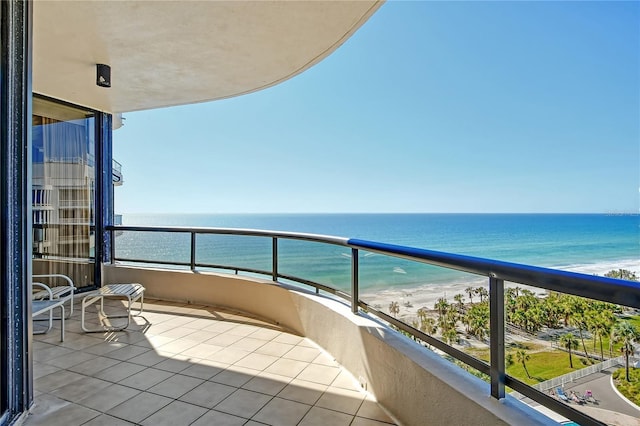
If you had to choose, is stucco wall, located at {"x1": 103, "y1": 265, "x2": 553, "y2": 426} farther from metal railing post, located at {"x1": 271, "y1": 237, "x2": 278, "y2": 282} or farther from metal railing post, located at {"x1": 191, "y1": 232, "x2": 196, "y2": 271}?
metal railing post, located at {"x1": 191, "y1": 232, "x2": 196, "y2": 271}

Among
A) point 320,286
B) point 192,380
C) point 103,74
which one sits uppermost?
point 103,74

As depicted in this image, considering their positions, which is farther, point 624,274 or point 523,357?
point 523,357

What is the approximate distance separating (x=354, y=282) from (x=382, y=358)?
1.93ft

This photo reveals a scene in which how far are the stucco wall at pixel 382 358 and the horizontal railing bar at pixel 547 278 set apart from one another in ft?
1.48

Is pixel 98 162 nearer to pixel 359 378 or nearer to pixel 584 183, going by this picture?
pixel 359 378

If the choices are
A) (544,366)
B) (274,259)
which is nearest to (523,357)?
(544,366)

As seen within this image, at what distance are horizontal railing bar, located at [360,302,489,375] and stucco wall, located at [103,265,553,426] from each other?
5 cm

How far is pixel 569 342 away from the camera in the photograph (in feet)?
3.46

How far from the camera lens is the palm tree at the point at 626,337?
2.96 feet

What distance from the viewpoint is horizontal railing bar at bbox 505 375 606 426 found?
Answer: 103cm

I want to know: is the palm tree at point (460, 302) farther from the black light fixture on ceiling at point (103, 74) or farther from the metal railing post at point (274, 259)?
the black light fixture on ceiling at point (103, 74)

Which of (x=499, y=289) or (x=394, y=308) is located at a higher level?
(x=499, y=289)

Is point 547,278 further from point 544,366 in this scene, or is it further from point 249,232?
point 249,232

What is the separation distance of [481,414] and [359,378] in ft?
3.67
